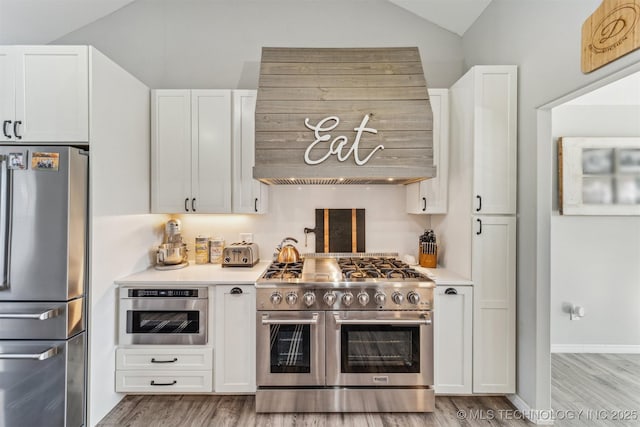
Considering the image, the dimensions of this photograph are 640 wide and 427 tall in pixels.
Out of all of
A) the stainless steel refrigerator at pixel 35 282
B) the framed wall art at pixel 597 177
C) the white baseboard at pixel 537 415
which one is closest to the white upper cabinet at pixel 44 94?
the stainless steel refrigerator at pixel 35 282

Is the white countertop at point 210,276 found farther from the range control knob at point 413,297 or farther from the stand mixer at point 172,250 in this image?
the range control knob at point 413,297

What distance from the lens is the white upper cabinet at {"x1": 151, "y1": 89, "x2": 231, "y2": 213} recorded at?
269 centimetres

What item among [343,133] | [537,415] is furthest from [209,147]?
[537,415]

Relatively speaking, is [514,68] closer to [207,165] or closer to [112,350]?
[207,165]

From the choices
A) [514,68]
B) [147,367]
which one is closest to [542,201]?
[514,68]

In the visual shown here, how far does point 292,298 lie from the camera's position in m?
2.18

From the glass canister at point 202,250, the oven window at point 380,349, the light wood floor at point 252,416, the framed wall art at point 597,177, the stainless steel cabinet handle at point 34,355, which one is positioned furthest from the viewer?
the framed wall art at point 597,177

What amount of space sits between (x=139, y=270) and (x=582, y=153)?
4.29m

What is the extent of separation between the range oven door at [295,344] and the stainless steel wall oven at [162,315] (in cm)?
48

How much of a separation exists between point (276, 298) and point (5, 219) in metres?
1.71

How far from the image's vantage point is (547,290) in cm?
209

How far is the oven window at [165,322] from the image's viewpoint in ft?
7.57

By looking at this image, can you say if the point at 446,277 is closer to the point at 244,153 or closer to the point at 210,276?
the point at 210,276

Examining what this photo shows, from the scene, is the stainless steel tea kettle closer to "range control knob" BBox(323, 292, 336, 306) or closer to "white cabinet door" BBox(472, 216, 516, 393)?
"range control knob" BBox(323, 292, 336, 306)
